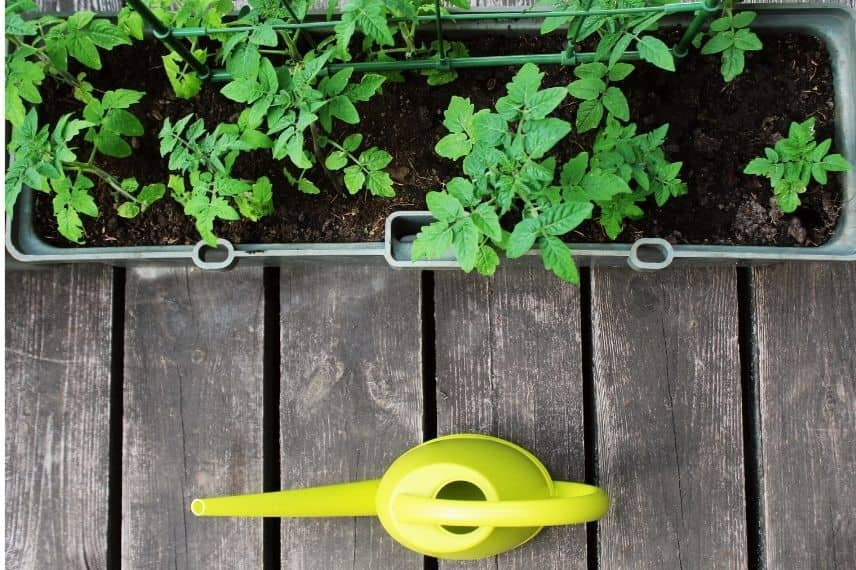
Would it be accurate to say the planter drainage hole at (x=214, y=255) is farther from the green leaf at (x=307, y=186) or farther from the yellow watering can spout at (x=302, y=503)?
the yellow watering can spout at (x=302, y=503)

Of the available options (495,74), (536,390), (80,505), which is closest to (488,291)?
(536,390)

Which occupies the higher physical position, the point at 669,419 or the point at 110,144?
the point at 110,144

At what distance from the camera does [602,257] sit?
3.04 feet

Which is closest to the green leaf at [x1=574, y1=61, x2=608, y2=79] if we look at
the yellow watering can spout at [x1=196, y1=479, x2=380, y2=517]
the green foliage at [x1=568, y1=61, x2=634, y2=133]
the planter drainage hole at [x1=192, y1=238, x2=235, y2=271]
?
the green foliage at [x1=568, y1=61, x2=634, y2=133]

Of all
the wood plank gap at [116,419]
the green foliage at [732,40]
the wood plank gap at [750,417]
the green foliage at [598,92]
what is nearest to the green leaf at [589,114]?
the green foliage at [598,92]

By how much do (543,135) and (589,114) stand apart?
158mm

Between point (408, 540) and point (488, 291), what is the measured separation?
1.12ft

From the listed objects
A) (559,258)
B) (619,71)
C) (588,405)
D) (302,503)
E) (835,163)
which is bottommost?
(302,503)

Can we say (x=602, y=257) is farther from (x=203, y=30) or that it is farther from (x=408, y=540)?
(x=203, y=30)

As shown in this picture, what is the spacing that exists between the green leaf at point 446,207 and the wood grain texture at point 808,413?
0.52 metres

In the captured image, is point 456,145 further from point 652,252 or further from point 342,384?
point 342,384

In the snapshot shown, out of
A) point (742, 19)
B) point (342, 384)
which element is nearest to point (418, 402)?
→ point (342, 384)

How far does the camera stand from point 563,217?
74cm

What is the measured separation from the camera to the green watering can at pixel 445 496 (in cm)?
81
